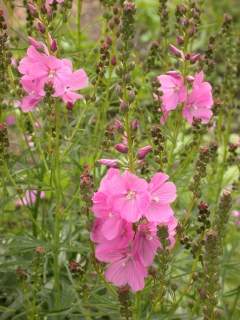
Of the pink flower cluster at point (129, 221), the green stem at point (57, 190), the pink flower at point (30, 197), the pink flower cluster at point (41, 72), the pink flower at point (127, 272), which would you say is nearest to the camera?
the pink flower cluster at point (129, 221)

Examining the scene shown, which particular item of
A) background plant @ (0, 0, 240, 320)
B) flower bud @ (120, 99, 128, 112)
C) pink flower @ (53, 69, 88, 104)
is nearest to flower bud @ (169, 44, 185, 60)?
background plant @ (0, 0, 240, 320)

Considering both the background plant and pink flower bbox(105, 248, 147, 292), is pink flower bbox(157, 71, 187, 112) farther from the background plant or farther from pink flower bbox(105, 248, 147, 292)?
pink flower bbox(105, 248, 147, 292)

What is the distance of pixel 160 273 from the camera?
2629mm

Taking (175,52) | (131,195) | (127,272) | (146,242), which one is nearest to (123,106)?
(131,195)

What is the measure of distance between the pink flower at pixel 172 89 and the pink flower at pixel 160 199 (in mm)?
951

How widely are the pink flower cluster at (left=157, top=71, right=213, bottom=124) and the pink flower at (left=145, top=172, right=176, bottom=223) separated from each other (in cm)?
95

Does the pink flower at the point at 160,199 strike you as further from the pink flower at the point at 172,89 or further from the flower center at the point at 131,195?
the pink flower at the point at 172,89

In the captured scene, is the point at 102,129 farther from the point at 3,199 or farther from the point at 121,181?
the point at 121,181

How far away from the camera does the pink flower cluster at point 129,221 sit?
244 cm

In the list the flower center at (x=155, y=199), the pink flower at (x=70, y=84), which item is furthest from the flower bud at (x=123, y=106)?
the pink flower at (x=70, y=84)

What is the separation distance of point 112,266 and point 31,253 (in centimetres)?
158

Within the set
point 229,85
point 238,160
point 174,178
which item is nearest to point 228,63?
point 229,85

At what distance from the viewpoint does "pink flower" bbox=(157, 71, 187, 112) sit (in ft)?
11.1

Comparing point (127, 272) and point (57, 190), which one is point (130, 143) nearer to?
point (127, 272)
